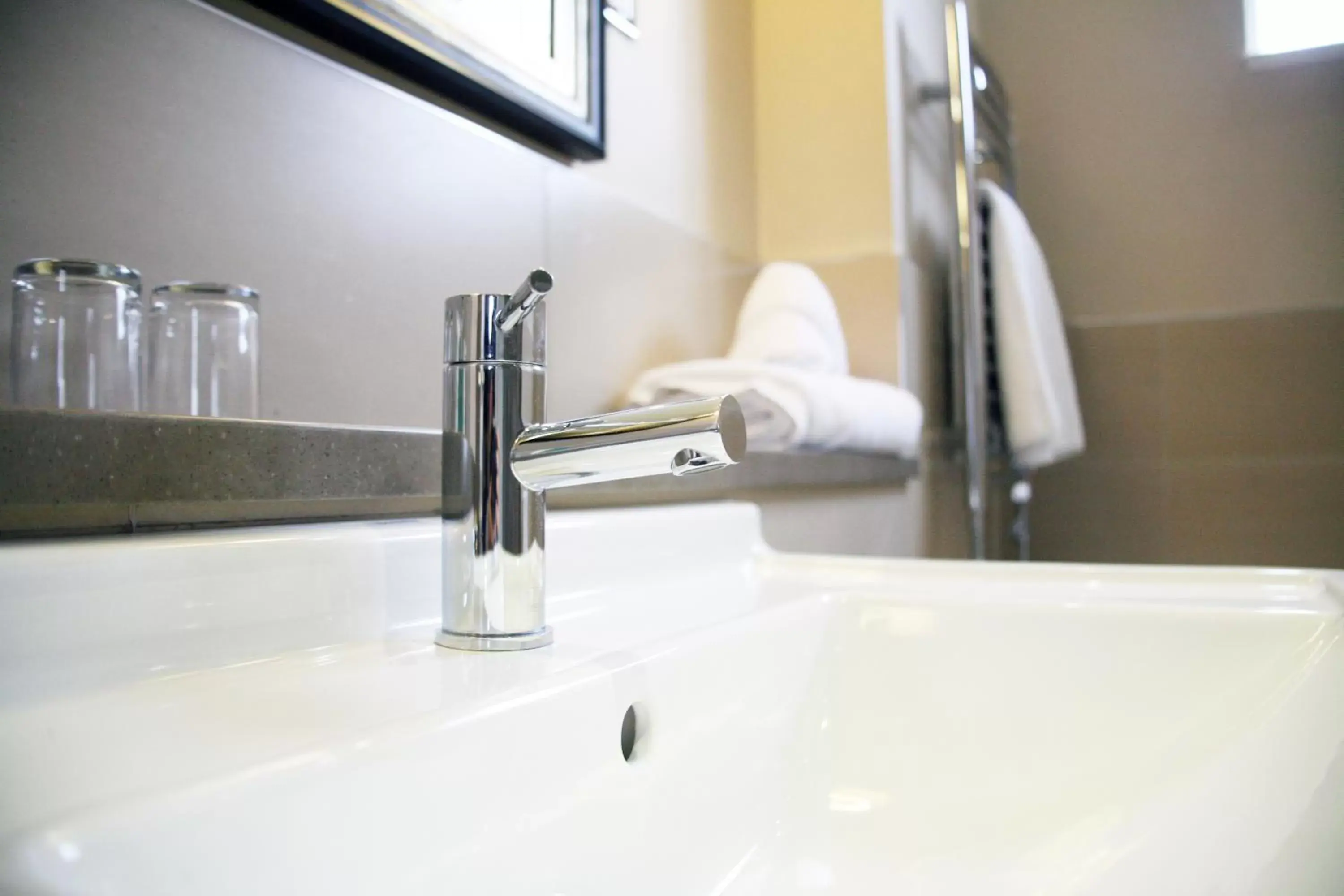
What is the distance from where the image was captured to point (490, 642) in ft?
1.33

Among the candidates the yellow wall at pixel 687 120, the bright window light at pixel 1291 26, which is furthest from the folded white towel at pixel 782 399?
the bright window light at pixel 1291 26

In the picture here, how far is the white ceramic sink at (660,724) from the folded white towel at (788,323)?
46 cm

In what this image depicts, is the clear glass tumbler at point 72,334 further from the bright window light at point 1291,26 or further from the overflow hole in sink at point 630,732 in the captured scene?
the bright window light at point 1291,26

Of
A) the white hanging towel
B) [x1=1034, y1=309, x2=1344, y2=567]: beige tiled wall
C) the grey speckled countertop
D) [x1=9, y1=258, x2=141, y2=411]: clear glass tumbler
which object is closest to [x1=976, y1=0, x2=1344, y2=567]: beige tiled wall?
[x1=1034, y1=309, x2=1344, y2=567]: beige tiled wall

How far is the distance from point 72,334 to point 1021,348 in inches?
55.6

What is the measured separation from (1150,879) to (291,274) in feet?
1.82

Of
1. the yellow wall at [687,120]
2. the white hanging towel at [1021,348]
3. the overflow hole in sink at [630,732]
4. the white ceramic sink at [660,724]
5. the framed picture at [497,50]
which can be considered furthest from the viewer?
the white hanging towel at [1021,348]

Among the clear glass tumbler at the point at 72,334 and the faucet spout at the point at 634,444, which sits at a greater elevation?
the clear glass tumbler at the point at 72,334

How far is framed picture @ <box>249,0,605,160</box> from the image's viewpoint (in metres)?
0.62

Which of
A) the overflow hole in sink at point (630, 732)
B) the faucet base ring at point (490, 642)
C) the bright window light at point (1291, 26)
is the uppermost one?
the bright window light at point (1291, 26)

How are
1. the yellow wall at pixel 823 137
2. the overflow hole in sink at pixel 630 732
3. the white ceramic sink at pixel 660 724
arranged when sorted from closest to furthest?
the white ceramic sink at pixel 660 724, the overflow hole in sink at pixel 630 732, the yellow wall at pixel 823 137

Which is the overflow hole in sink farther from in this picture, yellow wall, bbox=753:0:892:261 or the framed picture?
yellow wall, bbox=753:0:892:261

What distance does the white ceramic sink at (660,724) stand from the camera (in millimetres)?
257

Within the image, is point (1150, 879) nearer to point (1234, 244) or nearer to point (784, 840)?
point (784, 840)
